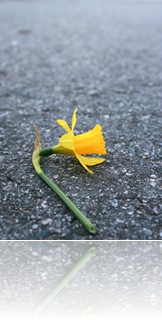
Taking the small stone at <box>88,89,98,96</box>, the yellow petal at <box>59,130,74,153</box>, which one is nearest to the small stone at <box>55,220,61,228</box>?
the yellow petal at <box>59,130,74,153</box>

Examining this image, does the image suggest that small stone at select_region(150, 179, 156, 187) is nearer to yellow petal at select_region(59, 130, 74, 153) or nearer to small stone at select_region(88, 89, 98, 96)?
yellow petal at select_region(59, 130, 74, 153)

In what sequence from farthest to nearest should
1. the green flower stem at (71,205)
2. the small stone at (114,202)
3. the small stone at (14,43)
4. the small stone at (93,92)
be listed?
the small stone at (14,43) → the small stone at (93,92) → the small stone at (114,202) → the green flower stem at (71,205)

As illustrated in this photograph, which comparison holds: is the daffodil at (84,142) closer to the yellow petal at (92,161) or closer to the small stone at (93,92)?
the yellow petal at (92,161)

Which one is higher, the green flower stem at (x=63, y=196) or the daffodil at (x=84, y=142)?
the daffodil at (x=84, y=142)

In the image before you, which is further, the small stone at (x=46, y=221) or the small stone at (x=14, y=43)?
the small stone at (x=14, y=43)

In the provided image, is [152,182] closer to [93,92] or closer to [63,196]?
[63,196]

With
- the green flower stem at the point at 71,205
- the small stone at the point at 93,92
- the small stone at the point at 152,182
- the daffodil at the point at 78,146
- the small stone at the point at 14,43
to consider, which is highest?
the daffodil at the point at 78,146

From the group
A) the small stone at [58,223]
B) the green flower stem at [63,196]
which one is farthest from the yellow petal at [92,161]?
the small stone at [58,223]

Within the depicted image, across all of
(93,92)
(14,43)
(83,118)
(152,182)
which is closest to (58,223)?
(152,182)
